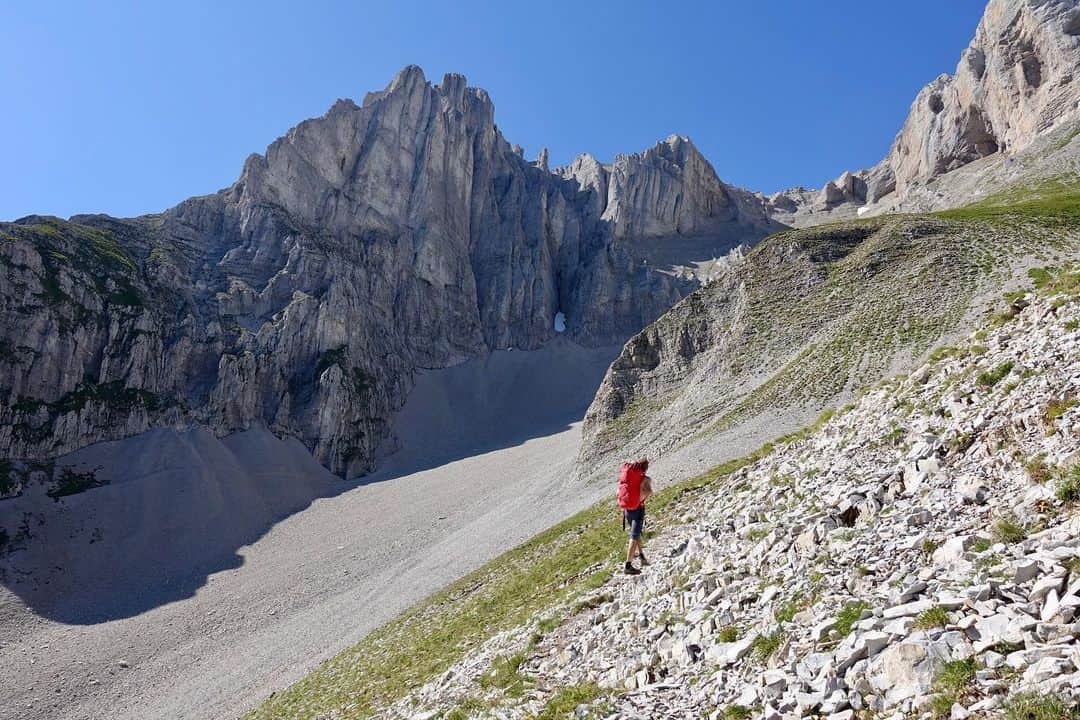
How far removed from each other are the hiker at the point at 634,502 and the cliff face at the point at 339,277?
9213 cm

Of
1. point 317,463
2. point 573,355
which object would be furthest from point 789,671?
point 573,355

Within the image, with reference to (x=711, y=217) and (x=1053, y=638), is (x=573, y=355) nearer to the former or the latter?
(x=711, y=217)

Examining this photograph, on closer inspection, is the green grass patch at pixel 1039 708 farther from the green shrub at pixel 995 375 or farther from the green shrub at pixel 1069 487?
the green shrub at pixel 995 375

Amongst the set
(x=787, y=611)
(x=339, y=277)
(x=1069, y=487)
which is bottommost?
(x=787, y=611)

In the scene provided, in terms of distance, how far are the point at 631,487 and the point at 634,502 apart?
15.9 inches

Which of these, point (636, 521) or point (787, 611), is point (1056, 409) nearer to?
point (787, 611)

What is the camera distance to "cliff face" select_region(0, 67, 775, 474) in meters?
92.0

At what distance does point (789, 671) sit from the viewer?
7586 mm

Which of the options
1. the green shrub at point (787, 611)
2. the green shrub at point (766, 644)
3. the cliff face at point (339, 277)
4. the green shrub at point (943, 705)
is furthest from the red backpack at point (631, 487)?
the cliff face at point (339, 277)

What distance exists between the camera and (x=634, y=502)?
16.9 metres

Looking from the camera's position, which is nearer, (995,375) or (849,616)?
(849,616)

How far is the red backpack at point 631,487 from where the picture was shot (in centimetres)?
1694

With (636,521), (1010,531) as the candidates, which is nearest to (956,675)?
Answer: (1010,531)

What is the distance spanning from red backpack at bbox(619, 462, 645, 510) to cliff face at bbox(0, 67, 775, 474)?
92.1 m
